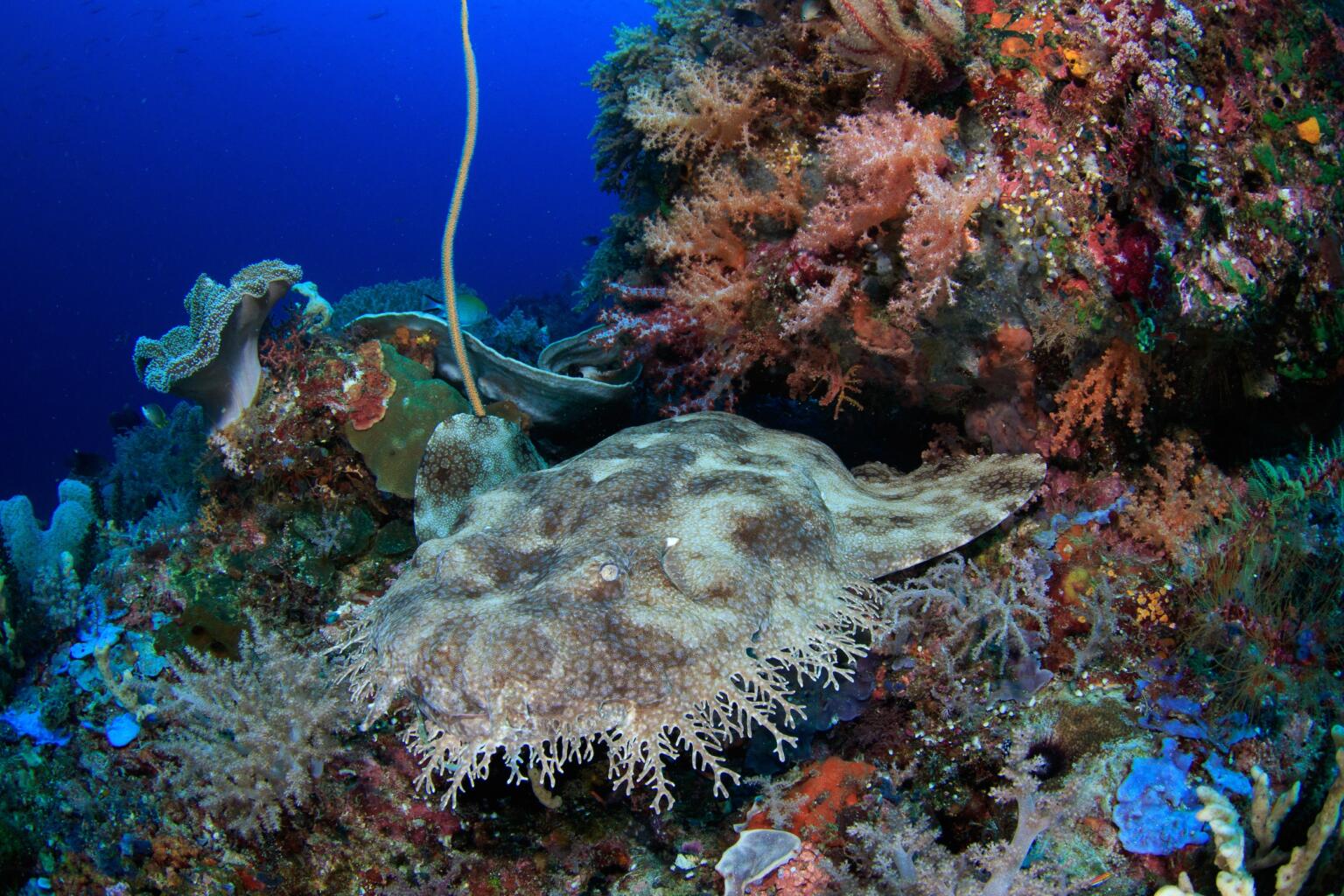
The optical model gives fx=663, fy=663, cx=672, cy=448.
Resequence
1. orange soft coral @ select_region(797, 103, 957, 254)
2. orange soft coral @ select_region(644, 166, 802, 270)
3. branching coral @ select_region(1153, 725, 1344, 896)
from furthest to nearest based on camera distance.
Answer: orange soft coral @ select_region(644, 166, 802, 270), orange soft coral @ select_region(797, 103, 957, 254), branching coral @ select_region(1153, 725, 1344, 896)

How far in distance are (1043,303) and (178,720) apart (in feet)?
14.8

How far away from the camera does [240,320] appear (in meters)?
3.95

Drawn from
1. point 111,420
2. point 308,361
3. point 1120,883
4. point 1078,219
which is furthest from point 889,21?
point 111,420

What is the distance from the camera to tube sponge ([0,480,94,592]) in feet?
16.6

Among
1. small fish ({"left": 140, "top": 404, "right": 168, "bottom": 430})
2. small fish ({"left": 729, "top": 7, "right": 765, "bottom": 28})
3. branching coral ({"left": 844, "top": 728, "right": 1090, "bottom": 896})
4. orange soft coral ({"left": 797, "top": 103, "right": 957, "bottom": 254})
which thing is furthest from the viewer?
small fish ({"left": 140, "top": 404, "right": 168, "bottom": 430})

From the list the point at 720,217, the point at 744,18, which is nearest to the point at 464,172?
the point at 720,217

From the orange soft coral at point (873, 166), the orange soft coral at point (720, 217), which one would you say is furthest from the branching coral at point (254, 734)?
the orange soft coral at point (873, 166)

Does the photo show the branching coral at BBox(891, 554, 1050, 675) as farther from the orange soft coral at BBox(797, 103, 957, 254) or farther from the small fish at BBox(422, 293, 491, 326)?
the small fish at BBox(422, 293, 491, 326)

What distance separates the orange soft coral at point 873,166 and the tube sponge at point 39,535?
5.84 metres

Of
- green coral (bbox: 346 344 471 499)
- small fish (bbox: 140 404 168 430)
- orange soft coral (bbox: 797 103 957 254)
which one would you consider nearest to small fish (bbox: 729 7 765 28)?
orange soft coral (bbox: 797 103 957 254)

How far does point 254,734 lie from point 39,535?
442cm

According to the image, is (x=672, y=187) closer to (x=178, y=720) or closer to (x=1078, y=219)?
(x=1078, y=219)

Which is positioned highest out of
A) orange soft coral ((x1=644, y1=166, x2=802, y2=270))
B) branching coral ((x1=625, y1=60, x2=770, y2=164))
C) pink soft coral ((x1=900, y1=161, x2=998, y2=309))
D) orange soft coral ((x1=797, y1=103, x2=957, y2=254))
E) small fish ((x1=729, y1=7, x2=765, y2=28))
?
small fish ((x1=729, y1=7, x2=765, y2=28))

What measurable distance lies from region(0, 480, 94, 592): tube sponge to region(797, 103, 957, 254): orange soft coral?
5.84m
